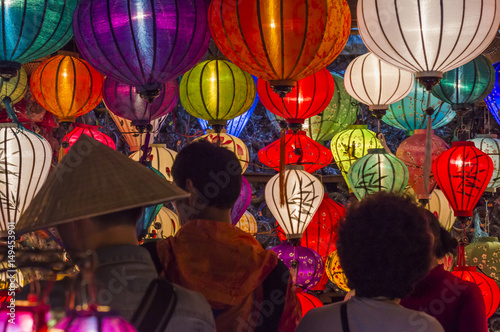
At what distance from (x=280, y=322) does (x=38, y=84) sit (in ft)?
7.75

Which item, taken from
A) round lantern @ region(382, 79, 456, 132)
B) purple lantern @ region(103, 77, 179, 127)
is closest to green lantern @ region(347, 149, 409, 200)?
round lantern @ region(382, 79, 456, 132)

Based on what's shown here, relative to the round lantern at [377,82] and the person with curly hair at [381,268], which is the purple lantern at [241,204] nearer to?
the round lantern at [377,82]

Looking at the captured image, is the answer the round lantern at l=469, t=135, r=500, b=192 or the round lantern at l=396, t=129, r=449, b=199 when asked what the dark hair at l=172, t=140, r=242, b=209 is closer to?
the round lantern at l=396, t=129, r=449, b=199

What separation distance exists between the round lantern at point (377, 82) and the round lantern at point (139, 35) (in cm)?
178

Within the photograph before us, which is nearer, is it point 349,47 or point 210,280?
point 210,280

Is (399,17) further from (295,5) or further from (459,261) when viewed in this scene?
(459,261)

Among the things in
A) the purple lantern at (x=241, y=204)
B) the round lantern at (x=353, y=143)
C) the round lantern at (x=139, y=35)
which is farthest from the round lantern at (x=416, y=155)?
the round lantern at (x=139, y=35)

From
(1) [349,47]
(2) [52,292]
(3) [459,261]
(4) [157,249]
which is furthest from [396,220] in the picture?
(1) [349,47]

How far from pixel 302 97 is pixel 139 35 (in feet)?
4.97

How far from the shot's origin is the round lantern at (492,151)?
5070 millimetres

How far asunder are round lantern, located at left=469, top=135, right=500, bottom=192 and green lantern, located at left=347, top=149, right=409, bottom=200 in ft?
3.47

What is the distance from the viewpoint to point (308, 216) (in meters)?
4.17

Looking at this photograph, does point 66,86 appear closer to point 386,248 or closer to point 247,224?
point 386,248

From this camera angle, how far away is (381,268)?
1525 mm
